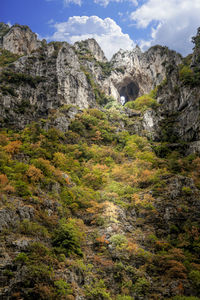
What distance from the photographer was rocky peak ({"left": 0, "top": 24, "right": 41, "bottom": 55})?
70.4m

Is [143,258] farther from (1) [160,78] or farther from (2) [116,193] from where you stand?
(1) [160,78]

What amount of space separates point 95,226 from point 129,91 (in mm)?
67073

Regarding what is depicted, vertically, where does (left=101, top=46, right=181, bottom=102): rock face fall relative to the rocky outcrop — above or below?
above

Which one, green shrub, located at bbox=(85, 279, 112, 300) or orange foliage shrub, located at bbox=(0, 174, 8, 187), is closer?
green shrub, located at bbox=(85, 279, 112, 300)

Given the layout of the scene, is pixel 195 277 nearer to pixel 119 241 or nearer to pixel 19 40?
pixel 119 241

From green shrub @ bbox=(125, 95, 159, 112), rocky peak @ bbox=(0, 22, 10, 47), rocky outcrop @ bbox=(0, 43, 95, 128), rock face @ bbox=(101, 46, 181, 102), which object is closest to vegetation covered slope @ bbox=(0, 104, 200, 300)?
rocky outcrop @ bbox=(0, 43, 95, 128)

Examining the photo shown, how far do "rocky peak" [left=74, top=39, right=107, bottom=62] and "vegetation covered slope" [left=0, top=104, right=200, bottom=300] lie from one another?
2129 inches

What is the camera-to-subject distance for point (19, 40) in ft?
235

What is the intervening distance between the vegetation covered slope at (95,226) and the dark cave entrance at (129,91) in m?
48.4

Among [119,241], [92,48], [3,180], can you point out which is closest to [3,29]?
[92,48]

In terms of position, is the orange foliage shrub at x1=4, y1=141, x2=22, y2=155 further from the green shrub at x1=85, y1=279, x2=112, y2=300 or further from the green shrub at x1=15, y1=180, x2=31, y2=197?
the green shrub at x1=85, y1=279, x2=112, y2=300

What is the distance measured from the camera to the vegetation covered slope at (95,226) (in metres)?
13.1

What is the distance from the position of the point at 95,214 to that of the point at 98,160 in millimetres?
13644

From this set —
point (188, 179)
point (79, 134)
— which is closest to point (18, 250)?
point (188, 179)
